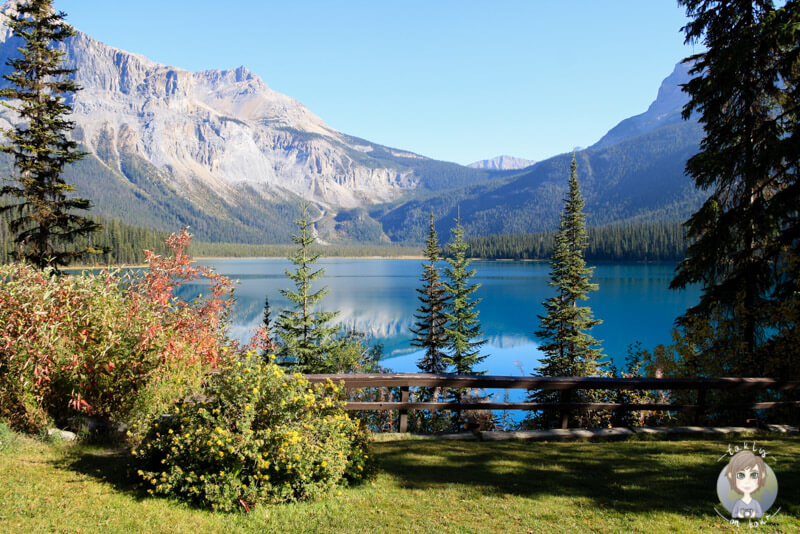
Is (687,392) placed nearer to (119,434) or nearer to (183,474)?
(183,474)

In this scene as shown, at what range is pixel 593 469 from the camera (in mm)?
6367

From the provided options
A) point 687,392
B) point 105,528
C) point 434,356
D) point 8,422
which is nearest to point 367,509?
point 105,528

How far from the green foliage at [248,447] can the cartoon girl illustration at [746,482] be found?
412 cm

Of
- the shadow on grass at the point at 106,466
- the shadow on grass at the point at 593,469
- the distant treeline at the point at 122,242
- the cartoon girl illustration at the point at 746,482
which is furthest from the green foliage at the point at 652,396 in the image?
the distant treeline at the point at 122,242

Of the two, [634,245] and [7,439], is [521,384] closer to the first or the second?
[7,439]

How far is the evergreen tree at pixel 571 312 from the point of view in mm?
23859

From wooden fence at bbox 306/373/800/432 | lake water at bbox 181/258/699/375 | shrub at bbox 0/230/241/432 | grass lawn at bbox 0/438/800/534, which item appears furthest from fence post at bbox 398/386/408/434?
lake water at bbox 181/258/699/375

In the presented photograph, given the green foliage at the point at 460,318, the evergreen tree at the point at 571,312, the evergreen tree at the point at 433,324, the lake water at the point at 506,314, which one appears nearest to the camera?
the evergreen tree at the point at 571,312

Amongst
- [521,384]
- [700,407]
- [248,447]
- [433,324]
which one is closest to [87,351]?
[248,447]

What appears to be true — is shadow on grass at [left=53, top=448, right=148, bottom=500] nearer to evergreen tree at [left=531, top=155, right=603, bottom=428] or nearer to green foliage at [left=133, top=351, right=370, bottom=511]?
green foliage at [left=133, top=351, right=370, bottom=511]

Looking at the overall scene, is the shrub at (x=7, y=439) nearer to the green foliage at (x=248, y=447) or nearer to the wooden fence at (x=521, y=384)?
the green foliage at (x=248, y=447)
